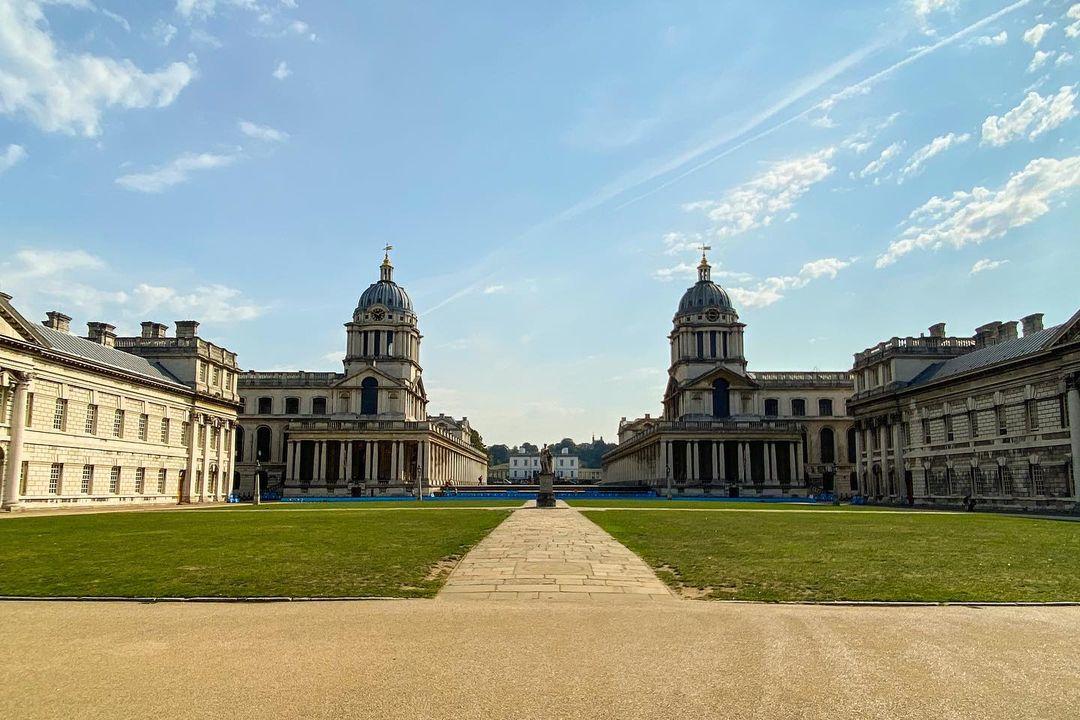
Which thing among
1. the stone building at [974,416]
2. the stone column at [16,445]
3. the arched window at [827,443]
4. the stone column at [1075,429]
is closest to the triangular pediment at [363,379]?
the stone building at [974,416]

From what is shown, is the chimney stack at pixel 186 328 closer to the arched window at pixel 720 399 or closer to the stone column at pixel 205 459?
the stone column at pixel 205 459

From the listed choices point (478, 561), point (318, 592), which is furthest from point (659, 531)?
point (318, 592)

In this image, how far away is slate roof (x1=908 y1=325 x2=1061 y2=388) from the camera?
49000 mm

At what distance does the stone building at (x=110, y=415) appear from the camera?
43.6 m

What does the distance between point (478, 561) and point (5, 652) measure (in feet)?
32.3

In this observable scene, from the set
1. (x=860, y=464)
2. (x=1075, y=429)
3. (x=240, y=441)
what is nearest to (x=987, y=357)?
(x=1075, y=429)

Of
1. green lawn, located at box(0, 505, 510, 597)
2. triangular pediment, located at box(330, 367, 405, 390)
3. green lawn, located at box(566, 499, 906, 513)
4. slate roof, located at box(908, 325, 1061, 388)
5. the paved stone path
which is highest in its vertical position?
triangular pediment, located at box(330, 367, 405, 390)

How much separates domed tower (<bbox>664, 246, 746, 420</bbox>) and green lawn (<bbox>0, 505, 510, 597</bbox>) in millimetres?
75317

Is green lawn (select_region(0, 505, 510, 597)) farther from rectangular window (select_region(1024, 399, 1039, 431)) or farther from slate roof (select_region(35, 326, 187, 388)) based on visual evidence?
rectangular window (select_region(1024, 399, 1039, 431))

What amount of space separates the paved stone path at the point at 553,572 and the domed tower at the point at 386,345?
81.0m

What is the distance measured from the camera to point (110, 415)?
174 feet

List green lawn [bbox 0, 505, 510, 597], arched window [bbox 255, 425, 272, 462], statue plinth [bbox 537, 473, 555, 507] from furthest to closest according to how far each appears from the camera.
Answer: arched window [bbox 255, 425, 272, 462] → statue plinth [bbox 537, 473, 555, 507] → green lawn [bbox 0, 505, 510, 597]

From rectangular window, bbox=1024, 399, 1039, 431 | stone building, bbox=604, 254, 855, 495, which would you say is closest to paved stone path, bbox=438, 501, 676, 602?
rectangular window, bbox=1024, 399, 1039, 431

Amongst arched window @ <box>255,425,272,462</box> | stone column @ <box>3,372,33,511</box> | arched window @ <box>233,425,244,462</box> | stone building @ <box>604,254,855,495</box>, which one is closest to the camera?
stone column @ <box>3,372,33,511</box>
